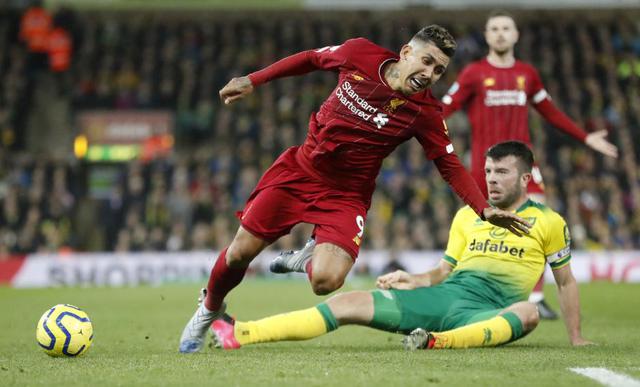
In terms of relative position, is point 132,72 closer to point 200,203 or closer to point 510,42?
point 200,203

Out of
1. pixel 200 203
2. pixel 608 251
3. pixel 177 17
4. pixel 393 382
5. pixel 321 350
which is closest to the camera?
pixel 393 382

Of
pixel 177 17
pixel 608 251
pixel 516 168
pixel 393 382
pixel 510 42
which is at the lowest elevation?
pixel 608 251

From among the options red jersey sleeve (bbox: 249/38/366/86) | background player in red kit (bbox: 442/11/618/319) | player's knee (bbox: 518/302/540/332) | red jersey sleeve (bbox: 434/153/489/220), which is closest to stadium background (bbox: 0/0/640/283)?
background player in red kit (bbox: 442/11/618/319)

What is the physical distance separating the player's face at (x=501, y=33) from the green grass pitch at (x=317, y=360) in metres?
2.53

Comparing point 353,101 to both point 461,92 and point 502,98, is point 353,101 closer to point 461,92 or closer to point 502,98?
point 461,92

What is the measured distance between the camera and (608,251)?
1925 centimetres

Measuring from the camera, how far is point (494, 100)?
29.5 ft

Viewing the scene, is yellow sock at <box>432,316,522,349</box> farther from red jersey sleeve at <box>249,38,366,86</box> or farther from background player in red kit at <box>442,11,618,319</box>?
background player in red kit at <box>442,11,618,319</box>

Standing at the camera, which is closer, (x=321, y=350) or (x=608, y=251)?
(x=321, y=350)

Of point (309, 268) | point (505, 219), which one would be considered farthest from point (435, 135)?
point (309, 268)

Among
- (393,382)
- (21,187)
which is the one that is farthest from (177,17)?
(393,382)

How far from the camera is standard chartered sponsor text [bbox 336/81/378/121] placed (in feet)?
20.4

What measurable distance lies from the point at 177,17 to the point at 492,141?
20.4 m

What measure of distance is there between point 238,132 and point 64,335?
1749 cm
